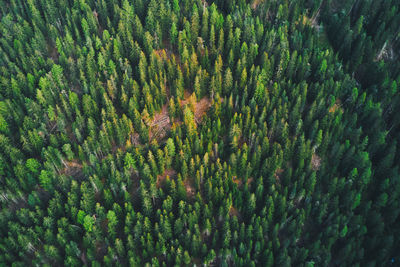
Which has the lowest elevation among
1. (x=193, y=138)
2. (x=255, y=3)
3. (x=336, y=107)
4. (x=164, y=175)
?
(x=164, y=175)

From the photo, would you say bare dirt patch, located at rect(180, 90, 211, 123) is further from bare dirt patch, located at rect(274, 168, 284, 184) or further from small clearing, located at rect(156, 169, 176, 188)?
bare dirt patch, located at rect(274, 168, 284, 184)

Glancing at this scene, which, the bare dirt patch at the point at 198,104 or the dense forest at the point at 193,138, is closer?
the dense forest at the point at 193,138

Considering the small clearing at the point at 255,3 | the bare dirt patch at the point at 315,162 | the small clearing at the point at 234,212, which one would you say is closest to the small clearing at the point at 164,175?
the small clearing at the point at 234,212

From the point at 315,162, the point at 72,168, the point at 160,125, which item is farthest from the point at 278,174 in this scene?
the point at 72,168

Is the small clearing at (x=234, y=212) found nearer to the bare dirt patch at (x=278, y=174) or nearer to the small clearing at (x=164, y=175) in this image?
the bare dirt patch at (x=278, y=174)

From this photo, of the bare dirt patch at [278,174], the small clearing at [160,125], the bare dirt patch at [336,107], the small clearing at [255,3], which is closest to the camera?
the bare dirt patch at [278,174]

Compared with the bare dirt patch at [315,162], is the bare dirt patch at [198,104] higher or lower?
higher

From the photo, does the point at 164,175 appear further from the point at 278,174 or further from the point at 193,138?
the point at 278,174
